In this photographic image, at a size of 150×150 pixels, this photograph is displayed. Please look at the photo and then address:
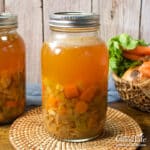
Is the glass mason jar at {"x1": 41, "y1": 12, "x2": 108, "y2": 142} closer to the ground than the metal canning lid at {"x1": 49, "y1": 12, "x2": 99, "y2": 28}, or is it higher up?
closer to the ground

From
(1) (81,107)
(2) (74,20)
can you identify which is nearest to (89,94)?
(1) (81,107)

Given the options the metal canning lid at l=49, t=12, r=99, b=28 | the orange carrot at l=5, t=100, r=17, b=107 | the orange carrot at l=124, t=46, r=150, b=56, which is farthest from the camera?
the orange carrot at l=124, t=46, r=150, b=56

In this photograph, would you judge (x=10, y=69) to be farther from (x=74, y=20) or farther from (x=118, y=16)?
A: (x=118, y=16)

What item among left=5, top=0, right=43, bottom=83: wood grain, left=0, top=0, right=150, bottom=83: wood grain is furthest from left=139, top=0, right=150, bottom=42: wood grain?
left=5, top=0, right=43, bottom=83: wood grain

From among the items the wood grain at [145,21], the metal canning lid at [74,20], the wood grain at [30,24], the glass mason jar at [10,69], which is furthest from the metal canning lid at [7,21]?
the wood grain at [145,21]

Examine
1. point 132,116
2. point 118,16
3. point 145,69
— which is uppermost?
point 118,16

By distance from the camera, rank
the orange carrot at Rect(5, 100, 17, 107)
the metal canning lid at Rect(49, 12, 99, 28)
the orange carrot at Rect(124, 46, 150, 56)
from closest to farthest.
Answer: the metal canning lid at Rect(49, 12, 99, 28), the orange carrot at Rect(5, 100, 17, 107), the orange carrot at Rect(124, 46, 150, 56)

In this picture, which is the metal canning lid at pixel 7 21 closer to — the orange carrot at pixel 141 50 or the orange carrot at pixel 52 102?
the orange carrot at pixel 52 102

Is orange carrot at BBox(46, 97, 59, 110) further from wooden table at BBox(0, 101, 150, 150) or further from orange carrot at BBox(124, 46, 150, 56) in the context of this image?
orange carrot at BBox(124, 46, 150, 56)
